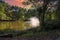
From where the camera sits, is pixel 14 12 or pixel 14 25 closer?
pixel 14 25

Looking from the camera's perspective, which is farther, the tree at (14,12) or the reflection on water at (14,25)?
the tree at (14,12)

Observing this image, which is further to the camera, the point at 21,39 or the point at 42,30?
the point at 42,30

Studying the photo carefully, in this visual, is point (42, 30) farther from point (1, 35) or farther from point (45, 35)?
point (1, 35)

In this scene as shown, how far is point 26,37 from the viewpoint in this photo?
34.3 ft

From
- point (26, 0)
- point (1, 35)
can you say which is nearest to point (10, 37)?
point (1, 35)

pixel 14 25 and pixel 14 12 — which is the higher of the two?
pixel 14 12

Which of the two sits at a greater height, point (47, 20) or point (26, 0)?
point (26, 0)

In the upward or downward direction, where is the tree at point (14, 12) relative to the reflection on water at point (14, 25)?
upward

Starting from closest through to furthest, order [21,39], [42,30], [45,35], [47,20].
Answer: [21,39]
[45,35]
[42,30]
[47,20]

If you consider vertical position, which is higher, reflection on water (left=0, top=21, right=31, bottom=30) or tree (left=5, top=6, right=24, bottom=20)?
tree (left=5, top=6, right=24, bottom=20)

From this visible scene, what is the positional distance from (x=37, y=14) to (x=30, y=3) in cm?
65

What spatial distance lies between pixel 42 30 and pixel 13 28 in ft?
6.12

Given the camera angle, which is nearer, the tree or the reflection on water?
the reflection on water

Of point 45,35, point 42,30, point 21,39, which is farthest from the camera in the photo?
point 42,30
